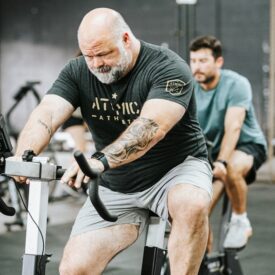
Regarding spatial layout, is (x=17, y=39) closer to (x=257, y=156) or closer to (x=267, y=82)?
(x=267, y=82)

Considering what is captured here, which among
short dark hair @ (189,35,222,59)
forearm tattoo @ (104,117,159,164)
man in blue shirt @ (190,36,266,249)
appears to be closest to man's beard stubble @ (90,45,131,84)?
forearm tattoo @ (104,117,159,164)

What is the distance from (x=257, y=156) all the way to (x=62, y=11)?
240 inches

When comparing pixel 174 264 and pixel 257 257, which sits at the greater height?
pixel 174 264

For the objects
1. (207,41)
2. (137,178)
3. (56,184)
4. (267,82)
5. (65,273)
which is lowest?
(56,184)

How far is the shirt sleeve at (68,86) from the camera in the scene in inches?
111

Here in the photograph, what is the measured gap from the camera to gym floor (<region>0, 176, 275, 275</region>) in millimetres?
4699

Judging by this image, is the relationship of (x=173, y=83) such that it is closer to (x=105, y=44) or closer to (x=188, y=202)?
(x=105, y=44)

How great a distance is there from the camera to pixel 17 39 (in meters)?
10.2

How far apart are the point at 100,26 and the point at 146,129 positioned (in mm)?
399

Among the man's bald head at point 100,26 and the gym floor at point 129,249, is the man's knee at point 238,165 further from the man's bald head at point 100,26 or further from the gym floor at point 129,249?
the man's bald head at point 100,26

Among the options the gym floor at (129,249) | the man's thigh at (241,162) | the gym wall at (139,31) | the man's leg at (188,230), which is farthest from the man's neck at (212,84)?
the gym wall at (139,31)

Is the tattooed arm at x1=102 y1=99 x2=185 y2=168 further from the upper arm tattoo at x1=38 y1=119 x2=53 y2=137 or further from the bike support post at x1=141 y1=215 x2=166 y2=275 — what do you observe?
the bike support post at x1=141 y1=215 x2=166 y2=275

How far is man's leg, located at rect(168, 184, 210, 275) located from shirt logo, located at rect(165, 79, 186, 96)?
13.8 inches

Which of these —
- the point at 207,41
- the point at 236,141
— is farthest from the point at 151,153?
the point at 207,41
